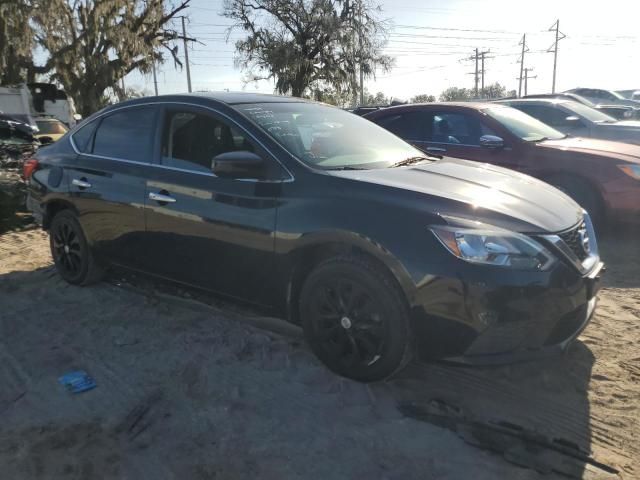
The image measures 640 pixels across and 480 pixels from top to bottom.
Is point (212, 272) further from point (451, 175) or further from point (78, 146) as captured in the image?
point (78, 146)

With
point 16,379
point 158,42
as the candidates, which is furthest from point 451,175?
point 158,42

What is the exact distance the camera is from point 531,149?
251 inches

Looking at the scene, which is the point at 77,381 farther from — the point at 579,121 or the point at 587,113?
the point at 587,113

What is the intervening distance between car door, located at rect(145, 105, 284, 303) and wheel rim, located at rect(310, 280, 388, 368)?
42cm

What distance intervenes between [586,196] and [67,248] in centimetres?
528

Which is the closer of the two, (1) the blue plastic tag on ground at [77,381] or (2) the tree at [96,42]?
(1) the blue plastic tag on ground at [77,381]

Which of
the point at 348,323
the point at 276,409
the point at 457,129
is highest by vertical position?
the point at 457,129

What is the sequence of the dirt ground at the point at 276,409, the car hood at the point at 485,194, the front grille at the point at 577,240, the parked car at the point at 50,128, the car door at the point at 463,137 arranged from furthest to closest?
the parked car at the point at 50,128
the car door at the point at 463,137
the front grille at the point at 577,240
the car hood at the point at 485,194
the dirt ground at the point at 276,409

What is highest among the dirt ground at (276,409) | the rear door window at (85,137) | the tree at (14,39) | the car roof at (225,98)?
the tree at (14,39)

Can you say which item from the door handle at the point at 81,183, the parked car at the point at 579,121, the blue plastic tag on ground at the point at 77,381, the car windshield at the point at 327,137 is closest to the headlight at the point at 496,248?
the car windshield at the point at 327,137

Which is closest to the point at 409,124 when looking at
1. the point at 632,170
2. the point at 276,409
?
the point at 632,170

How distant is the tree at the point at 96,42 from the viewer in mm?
24500

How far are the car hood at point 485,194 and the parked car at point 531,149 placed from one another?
188 centimetres

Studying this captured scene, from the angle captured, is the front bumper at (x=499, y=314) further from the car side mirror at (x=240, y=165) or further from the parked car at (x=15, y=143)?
the parked car at (x=15, y=143)
